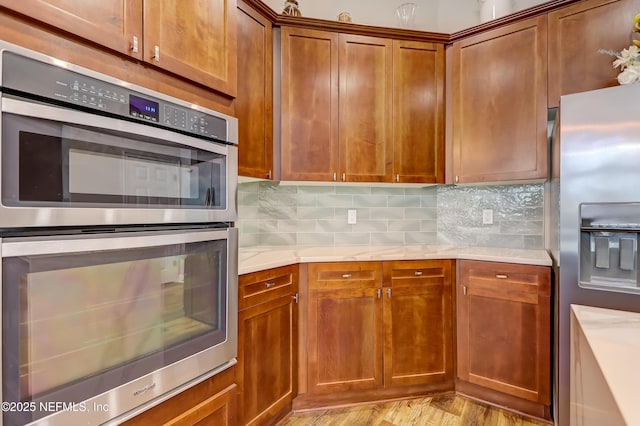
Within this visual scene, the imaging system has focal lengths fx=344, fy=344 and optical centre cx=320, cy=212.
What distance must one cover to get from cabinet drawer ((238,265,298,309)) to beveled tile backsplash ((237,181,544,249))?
56cm

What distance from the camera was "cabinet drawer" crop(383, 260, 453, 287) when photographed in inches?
83.4

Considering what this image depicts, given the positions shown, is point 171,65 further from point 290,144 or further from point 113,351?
point 290,144

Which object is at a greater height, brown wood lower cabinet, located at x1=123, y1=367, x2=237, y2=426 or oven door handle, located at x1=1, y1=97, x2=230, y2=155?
oven door handle, located at x1=1, y1=97, x2=230, y2=155

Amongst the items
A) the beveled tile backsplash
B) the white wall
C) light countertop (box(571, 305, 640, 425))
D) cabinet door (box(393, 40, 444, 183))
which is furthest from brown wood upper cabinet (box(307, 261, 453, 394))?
the white wall

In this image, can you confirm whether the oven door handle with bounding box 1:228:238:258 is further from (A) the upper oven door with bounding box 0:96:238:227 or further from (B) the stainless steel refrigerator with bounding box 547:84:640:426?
(B) the stainless steel refrigerator with bounding box 547:84:640:426

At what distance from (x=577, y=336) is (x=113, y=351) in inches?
64.7

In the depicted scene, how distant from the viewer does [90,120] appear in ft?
2.93

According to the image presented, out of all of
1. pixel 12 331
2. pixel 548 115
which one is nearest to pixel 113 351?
pixel 12 331

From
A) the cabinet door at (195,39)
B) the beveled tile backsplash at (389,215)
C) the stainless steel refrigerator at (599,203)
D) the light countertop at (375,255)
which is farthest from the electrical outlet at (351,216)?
the cabinet door at (195,39)

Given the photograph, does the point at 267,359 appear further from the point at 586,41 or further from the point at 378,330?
the point at 586,41

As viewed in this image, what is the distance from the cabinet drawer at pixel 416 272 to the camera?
2.12 meters

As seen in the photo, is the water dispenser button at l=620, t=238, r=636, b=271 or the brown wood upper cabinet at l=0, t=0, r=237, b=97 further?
the water dispenser button at l=620, t=238, r=636, b=271

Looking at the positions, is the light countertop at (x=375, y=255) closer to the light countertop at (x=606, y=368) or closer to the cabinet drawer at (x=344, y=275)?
the cabinet drawer at (x=344, y=275)

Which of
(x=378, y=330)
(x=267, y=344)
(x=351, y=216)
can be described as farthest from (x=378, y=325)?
(x=351, y=216)
